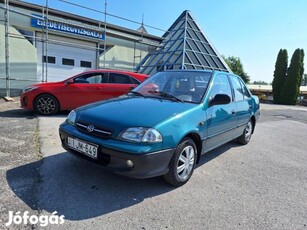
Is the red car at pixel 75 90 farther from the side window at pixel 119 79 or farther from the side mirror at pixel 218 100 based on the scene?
the side mirror at pixel 218 100

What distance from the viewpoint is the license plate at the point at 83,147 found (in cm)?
286

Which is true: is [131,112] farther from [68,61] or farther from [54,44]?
[68,61]

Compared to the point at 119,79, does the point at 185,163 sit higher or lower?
lower

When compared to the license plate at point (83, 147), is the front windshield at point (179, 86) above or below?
above

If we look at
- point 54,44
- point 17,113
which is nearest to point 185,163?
point 17,113

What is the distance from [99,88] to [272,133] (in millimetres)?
5404

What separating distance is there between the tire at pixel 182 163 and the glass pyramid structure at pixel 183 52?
1130 centimetres

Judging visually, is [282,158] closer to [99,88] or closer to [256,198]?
[256,198]

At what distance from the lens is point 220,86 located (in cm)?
430

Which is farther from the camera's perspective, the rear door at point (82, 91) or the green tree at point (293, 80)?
the green tree at point (293, 80)

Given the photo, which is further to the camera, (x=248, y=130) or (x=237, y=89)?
(x=248, y=130)

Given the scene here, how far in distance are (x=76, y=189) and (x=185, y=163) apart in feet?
4.56

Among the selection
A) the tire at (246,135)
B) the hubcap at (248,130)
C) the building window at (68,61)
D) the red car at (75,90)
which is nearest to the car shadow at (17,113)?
the red car at (75,90)

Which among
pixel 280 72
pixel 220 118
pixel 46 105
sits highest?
pixel 280 72
